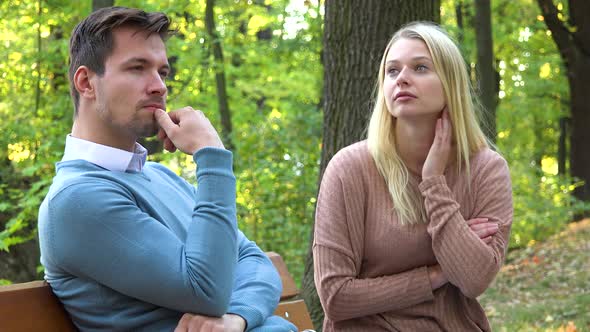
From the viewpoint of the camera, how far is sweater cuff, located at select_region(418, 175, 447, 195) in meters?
3.47

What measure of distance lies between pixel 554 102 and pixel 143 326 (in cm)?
1932

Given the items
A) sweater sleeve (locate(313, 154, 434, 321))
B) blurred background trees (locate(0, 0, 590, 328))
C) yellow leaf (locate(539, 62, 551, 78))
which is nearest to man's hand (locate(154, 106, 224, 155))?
sweater sleeve (locate(313, 154, 434, 321))

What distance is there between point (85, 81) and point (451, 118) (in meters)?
1.66

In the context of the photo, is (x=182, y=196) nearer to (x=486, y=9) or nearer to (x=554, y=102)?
(x=486, y=9)

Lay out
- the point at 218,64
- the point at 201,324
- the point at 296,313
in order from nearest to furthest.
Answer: the point at 201,324 < the point at 296,313 < the point at 218,64

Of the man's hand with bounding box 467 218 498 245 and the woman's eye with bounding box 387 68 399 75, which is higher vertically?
the woman's eye with bounding box 387 68 399 75

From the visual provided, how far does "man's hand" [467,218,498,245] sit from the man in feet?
3.24

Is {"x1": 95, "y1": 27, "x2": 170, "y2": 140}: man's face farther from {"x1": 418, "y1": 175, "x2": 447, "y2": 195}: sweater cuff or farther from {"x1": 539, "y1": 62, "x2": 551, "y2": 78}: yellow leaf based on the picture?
{"x1": 539, "y1": 62, "x2": 551, "y2": 78}: yellow leaf

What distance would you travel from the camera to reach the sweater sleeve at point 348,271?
339 centimetres

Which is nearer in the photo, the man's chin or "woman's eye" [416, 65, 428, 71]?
the man's chin

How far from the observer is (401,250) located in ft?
11.4

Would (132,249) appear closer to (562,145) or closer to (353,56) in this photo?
(353,56)

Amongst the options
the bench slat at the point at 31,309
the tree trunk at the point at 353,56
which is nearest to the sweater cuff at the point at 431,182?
the bench slat at the point at 31,309

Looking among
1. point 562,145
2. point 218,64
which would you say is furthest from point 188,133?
point 562,145
